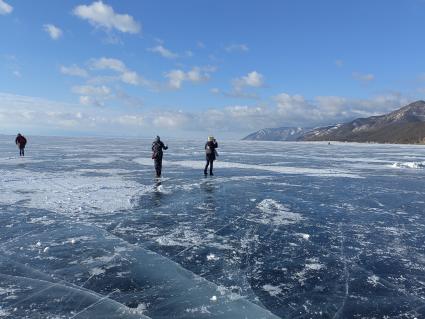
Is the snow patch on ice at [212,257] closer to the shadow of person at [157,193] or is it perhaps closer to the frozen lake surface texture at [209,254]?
the frozen lake surface texture at [209,254]

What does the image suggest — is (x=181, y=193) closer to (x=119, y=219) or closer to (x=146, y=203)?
(x=146, y=203)

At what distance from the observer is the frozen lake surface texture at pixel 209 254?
15.9 feet

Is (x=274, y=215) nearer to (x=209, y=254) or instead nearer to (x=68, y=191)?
(x=209, y=254)

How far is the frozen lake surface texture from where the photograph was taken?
15.9 ft

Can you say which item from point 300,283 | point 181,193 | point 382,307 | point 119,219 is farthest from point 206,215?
point 382,307

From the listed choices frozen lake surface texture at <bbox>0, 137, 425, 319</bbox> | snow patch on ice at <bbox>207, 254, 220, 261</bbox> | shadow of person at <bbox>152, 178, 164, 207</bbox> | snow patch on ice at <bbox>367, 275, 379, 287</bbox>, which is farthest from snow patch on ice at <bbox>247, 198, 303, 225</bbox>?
snow patch on ice at <bbox>367, 275, 379, 287</bbox>

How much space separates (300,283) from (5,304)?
393 cm

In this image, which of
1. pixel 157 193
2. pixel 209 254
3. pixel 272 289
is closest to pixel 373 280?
pixel 272 289

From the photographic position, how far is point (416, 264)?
6.36 m

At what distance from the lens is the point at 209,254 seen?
6738 mm

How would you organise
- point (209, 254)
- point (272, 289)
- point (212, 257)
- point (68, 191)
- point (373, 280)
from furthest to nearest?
1. point (68, 191)
2. point (209, 254)
3. point (212, 257)
4. point (373, 280)
5. point (272, 289)

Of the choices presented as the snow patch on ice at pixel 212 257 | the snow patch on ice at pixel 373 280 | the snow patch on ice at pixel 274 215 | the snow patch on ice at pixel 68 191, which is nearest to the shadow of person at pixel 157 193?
the snow patch on ice at pixel 68 191

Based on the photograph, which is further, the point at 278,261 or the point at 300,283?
the point at 278,261

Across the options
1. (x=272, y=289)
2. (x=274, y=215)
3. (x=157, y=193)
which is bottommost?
(x=272, y=289)
